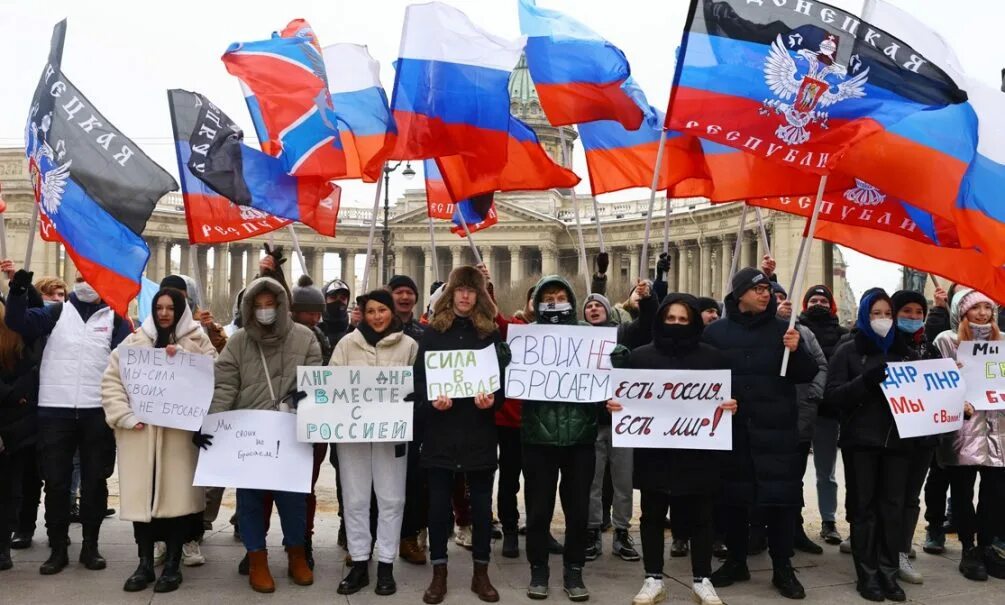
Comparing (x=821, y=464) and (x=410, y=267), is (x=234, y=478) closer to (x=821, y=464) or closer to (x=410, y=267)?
(x=821, y=464)

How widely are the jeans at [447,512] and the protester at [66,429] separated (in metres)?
2.58

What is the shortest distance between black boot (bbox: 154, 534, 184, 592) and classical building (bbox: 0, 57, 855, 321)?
1702 inches

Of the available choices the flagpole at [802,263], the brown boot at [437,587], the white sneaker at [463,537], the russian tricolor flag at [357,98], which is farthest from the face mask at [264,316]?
the flagpole at [802,263]

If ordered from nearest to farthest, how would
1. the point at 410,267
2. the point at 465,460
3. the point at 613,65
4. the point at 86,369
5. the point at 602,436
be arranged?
the point at 465,460 → the point at 86,369 → the point at 602,436 → the point at 613,65 → the point at 410,267

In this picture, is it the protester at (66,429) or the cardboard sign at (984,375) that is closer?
the protester at (66,429)

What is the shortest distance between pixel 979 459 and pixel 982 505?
0.40 m

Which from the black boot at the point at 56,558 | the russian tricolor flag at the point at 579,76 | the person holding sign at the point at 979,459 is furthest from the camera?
the russian tricolor flag at the point at 579,76

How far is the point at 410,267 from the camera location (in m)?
80.4

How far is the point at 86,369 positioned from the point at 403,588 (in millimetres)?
3011

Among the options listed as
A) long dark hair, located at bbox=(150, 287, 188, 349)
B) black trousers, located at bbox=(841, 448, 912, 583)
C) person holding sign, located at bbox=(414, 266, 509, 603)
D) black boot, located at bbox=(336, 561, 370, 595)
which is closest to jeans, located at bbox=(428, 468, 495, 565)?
person holding sign, located at bbox=(414, 266, 509, 603)

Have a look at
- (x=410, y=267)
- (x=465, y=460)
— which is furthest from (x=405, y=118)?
(x=410, y=267)

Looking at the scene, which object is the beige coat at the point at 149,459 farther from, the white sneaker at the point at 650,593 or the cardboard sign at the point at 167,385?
the white sneaker at the point at 650,593

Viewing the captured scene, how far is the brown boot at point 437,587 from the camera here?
20.1 feet

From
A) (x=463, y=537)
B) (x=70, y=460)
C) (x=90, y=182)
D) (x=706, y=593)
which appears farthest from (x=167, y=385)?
(x=706, y=593)
